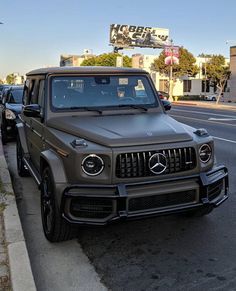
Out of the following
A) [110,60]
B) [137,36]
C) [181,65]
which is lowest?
[181,65]

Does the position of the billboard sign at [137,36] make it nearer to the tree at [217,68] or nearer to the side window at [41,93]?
the tree at [217,68]

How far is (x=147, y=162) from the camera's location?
169 inches

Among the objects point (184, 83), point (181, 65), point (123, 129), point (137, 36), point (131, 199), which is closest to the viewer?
point (131, 199)

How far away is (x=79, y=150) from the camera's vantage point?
13.8 ft

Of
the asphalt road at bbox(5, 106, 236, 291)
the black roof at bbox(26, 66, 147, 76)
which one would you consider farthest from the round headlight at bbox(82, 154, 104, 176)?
the black roof at bbox(26, 66, 147, 76)

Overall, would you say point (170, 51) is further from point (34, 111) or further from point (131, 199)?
point (131, 199)

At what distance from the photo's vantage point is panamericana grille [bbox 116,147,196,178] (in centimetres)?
423

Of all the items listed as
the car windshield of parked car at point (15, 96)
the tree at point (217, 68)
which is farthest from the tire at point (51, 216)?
the tree at point (217, 68)

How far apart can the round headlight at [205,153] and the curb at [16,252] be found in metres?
2.02

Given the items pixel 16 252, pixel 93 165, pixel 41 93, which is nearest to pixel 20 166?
pixel 41 93

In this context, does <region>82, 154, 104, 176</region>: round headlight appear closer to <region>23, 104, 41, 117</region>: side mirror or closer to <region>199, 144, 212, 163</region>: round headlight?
<region>199, 144, 212, 163</region>: round headlight

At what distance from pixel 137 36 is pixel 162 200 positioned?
3238 inches

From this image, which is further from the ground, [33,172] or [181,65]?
[181,65]

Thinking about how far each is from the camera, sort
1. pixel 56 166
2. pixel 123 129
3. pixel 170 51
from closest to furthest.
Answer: pixel 56 166, pixel 123 129, pixel 170 51
